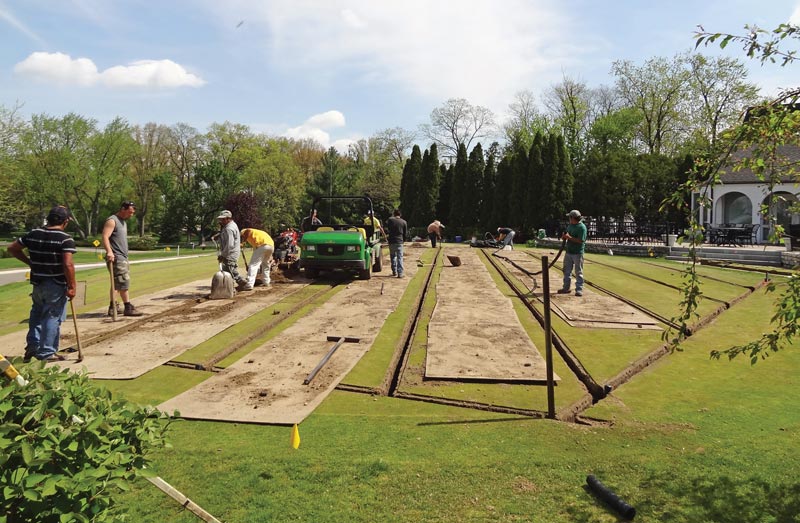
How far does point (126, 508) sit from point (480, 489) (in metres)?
2.32

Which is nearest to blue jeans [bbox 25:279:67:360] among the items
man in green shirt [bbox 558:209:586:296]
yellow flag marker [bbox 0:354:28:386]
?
yellow flag marker [bbox 0:354:28:386]

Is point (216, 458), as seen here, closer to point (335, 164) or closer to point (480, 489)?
point (480, 489)

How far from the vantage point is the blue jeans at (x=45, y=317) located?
20.0ft

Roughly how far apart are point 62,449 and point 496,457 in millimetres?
2944

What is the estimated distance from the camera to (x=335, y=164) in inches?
2104

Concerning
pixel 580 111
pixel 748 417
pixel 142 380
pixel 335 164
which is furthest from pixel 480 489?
pixel 580 111

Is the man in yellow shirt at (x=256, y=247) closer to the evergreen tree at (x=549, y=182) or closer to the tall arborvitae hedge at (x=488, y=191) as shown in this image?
the evergreen tree at (x=549, y=182)

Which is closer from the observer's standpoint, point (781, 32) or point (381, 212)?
point (781, 32)

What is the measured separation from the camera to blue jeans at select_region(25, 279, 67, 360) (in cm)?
609

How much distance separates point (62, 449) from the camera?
2102mm

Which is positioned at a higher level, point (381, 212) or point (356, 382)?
point (381, 212)

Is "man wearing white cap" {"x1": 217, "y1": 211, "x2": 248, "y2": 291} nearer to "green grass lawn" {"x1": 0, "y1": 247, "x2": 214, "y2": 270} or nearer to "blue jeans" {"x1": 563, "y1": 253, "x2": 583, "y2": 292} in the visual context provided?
"blue jeans" {"x1": 563, "y1": 253, "x2": 583, "y2": 292}

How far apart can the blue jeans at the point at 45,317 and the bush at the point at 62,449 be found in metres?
4.30

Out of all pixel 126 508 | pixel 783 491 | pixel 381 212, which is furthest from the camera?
pixel 381 212
